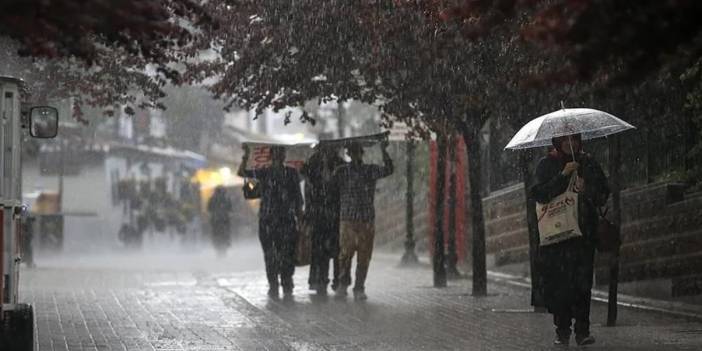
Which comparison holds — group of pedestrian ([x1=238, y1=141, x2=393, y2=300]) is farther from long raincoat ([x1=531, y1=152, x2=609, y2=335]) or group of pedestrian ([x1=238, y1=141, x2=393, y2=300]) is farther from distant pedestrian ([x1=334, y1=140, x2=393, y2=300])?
long raincoat ([x1=531, y1=152, x2=609, y2=335])

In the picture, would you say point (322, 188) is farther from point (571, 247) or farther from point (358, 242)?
point (571, 247)

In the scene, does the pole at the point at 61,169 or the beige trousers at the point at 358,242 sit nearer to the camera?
the beige trousers at the point at 358,242

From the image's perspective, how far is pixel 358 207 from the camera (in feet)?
53.4

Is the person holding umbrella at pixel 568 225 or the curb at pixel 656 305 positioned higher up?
the person holding umbrella at pixel 568 225

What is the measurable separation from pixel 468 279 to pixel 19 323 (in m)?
12.2

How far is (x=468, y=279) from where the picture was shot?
20969mm

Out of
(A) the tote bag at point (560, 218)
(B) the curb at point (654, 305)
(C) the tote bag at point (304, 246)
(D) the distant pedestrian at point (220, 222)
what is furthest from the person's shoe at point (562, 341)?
(D) the distant pedestrian at point (220, 222)

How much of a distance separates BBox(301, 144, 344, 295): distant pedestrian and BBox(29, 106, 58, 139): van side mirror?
257 inches

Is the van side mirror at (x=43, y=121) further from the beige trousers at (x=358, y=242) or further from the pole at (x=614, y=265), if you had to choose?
the beige trousers at (x=358, y=242)

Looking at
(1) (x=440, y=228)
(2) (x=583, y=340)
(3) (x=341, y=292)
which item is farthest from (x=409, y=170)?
(2) (x=583, y=340)

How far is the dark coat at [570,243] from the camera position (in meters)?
11.0

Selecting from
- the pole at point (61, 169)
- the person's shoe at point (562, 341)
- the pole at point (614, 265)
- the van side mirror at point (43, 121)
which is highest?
the pole at point (61, 169)

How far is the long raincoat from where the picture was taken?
1100 centimetres

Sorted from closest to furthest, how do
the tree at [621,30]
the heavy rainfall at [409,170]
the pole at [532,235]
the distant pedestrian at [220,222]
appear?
the tree at [621,30], the heavy rainfall at [409,170], the pole at [532,235], the distant pedestrian at [220,222]
